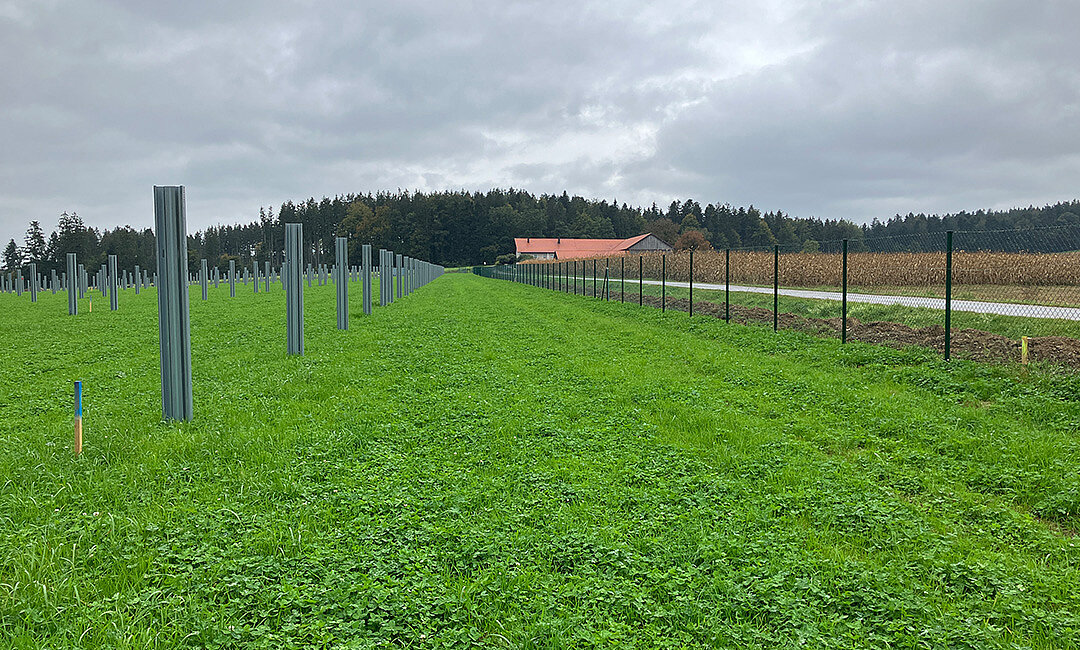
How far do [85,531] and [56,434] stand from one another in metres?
2.82

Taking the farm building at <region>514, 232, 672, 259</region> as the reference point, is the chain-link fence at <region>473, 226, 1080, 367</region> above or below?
below

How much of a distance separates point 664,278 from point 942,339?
11.3 m

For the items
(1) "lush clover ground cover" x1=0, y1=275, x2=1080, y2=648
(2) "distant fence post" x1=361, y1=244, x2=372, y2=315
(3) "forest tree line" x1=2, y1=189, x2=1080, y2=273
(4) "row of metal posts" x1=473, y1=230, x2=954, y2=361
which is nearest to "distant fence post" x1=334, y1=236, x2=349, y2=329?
(2) "distant fence post" x1=361, y1=244, x2=372, y2=315

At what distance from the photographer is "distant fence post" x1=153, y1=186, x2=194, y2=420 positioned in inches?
275

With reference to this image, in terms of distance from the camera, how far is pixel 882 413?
7320mm

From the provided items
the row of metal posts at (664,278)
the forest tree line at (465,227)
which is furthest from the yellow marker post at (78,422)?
the forest tree line at (465,227)

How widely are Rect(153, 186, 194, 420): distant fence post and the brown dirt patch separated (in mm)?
10175

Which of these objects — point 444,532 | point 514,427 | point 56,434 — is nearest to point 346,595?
point 444,532

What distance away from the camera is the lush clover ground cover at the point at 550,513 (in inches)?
128

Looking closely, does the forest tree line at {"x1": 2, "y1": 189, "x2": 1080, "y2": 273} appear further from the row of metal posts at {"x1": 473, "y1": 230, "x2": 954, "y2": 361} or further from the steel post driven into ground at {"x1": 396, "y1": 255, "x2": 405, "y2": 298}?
the steel post driven into ground at {"x1": 396, "y1": 255, "x2": 405, "y2": 298}

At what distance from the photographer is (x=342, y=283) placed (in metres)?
17.2

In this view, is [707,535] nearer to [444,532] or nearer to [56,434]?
[444,532]

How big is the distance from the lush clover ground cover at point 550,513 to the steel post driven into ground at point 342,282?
288 inches

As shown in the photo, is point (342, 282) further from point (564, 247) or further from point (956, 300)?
point (564, 247)
